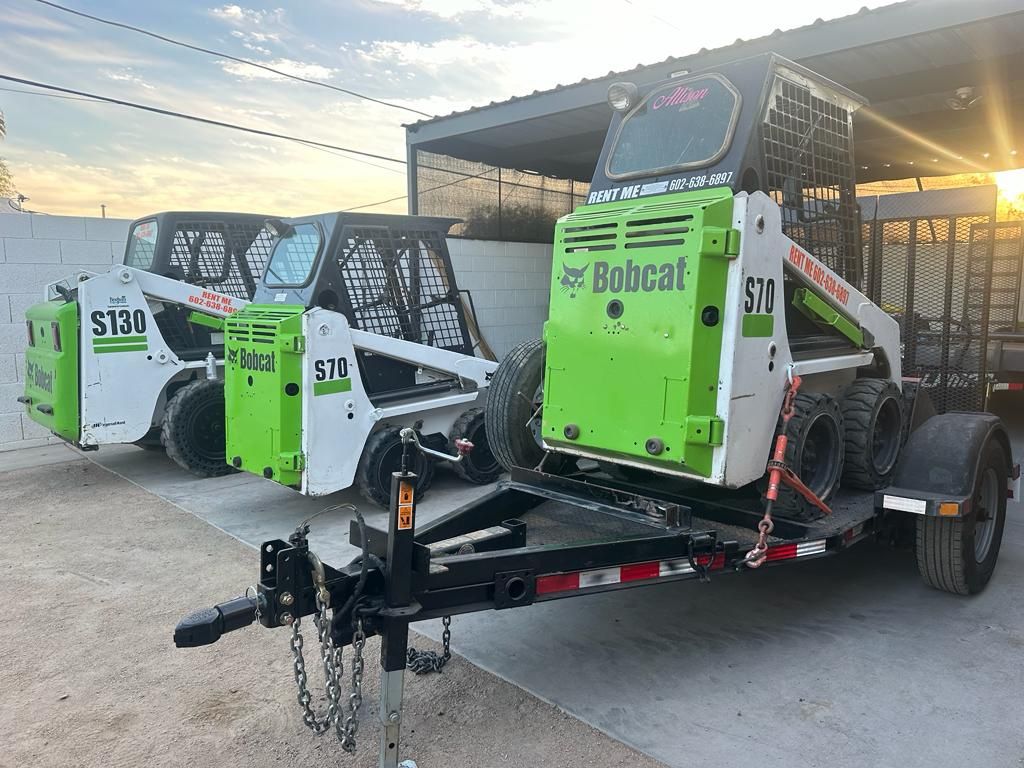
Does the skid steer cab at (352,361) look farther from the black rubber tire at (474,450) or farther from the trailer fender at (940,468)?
the trailer fender at (940,468)

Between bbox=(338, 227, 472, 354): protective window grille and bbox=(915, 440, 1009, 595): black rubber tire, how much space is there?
13.3 ft

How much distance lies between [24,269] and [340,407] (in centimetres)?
472

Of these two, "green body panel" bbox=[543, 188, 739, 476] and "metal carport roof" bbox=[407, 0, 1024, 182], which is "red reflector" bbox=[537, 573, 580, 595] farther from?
"metal carport roof" bbox=[407, 0, 1024, 182]

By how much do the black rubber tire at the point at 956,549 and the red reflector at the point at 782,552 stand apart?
3.19 ft

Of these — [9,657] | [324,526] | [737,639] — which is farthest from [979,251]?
[9,657]

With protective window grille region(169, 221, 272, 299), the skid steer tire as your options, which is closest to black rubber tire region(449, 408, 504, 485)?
the skid steer tire

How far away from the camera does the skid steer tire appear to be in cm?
461

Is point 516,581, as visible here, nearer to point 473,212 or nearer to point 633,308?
point 633,308

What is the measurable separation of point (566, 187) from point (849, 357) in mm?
10334

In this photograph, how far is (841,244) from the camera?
4.54m

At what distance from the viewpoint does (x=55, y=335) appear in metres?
6.72

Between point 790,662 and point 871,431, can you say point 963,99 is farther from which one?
point 790,662

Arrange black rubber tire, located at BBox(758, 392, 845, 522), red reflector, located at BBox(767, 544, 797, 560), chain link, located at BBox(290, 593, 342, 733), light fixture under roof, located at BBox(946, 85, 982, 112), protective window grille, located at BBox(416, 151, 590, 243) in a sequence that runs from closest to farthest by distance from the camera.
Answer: chain link, located at BBox(290, 593, 342, 733) → red reflector, located at BBox(767, 544, 797, 560) → black rubber tire, located at BBox(758, 392, 845, 522) → light fixture under roof, located at BBox(946, 85, 982, 112) → protective window grille, located at BBox(416, 151, 590, 243)

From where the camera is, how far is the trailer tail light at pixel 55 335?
6672 millimetres
